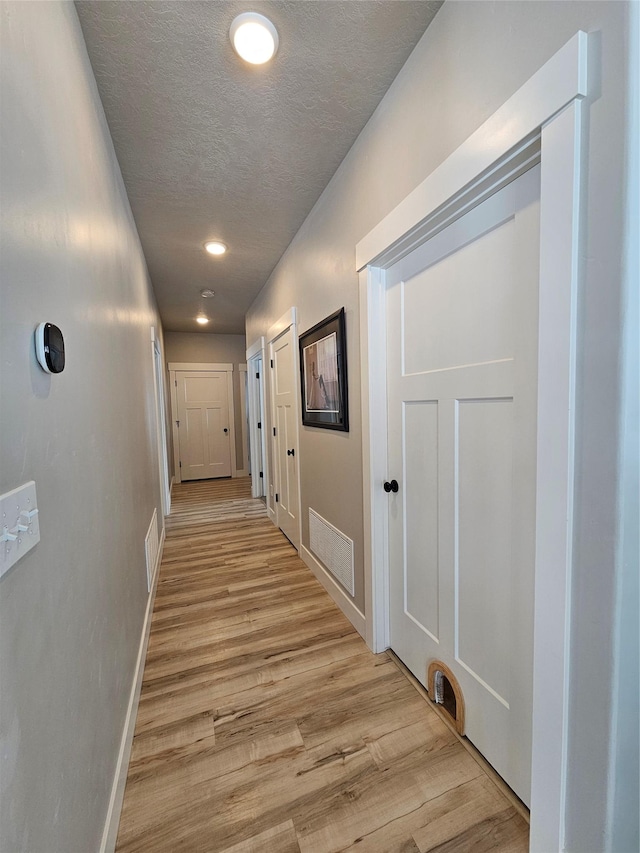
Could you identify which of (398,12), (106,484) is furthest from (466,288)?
Answer: (106,484)

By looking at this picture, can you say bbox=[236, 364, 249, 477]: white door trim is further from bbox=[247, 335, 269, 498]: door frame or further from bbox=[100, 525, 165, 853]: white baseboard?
bbox=[100, 525, 165, 853]: white baseboard

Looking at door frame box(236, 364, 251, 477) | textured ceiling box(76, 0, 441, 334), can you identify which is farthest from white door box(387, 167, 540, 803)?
door frame box(236, 364, 251, 477)

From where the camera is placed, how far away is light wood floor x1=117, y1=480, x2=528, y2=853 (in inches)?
40.9

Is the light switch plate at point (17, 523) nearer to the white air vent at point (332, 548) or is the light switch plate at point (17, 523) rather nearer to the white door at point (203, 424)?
the white air vent at point (332, 548)

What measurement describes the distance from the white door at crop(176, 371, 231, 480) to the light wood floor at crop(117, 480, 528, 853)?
4.03 m

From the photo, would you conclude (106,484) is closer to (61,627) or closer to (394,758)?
(61,627)

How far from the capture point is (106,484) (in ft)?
4.03

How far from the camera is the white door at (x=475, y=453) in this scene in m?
1.00

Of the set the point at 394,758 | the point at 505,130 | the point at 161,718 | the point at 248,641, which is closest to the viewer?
the point at 505,130

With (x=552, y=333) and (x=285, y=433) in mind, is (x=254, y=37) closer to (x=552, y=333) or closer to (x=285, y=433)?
(x=552, y=333)

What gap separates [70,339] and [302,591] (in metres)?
2.06

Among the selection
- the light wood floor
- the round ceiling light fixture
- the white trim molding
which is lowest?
the light wood floor

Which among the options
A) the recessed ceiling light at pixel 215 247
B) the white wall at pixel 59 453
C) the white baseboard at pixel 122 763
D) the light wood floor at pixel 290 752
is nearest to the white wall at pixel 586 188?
the light wood floor at pixel 290 752

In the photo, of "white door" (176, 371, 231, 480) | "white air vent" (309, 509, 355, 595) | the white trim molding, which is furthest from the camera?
"white door" (176, 371, 231, 480)
